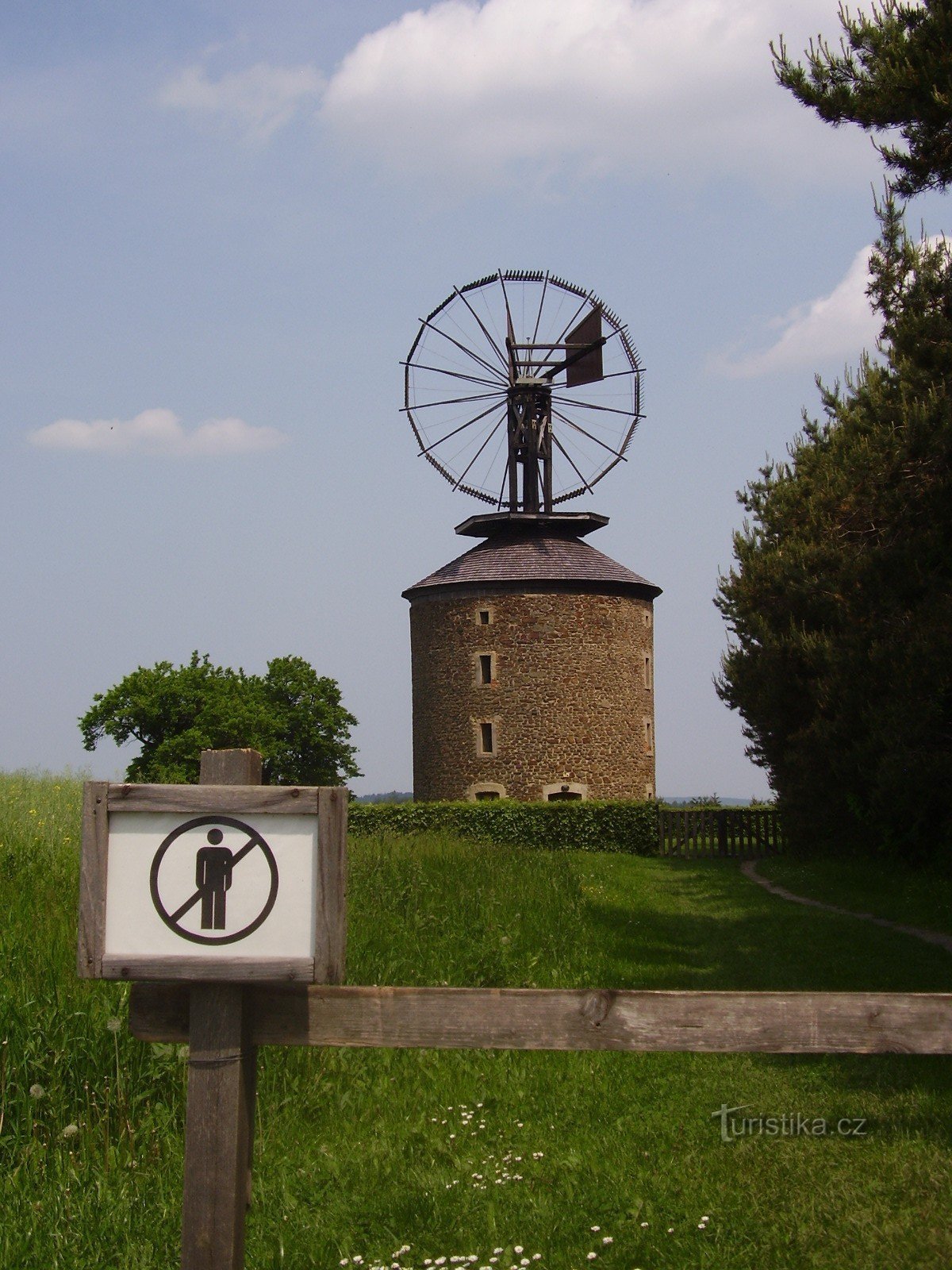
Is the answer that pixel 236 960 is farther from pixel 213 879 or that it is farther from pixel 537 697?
pixel 537 697

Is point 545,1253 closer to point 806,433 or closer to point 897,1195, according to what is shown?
point 897,1195

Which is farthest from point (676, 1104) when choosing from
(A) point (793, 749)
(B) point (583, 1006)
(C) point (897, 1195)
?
(A) point (793, 749)

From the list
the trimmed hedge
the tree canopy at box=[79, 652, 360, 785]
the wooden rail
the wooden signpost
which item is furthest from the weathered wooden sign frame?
the tree canopy at box=[79, 652, 360, 785]

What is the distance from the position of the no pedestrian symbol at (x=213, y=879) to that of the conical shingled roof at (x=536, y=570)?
1170 inches

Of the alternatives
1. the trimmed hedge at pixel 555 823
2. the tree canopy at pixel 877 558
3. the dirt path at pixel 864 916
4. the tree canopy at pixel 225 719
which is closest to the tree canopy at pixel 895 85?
the tree canopy at pixel 877 558

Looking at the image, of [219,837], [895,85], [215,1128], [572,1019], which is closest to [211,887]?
[219,837]

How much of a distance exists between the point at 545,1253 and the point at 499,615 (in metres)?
29.0

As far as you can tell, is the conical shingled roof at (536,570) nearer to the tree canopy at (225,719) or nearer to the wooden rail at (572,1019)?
the tree canopy at (225,719)

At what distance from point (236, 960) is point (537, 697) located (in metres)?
29.7

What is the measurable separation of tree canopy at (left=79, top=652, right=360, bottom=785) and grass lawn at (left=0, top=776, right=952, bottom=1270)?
112 ft

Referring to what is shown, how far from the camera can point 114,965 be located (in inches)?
132

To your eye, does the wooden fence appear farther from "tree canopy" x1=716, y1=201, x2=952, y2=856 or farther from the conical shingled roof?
the conical shingled roof

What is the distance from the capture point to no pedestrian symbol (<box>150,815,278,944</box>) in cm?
336

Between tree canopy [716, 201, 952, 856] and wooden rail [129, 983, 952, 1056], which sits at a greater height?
tree canopy [716, 201, 952, 856]
